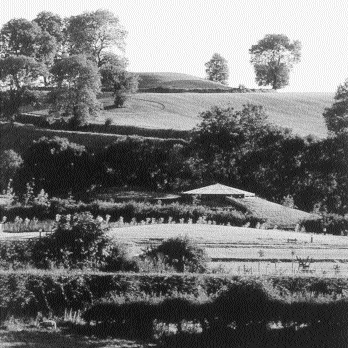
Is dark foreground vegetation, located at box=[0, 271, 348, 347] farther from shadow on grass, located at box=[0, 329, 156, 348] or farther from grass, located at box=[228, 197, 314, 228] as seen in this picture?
grass, located at box=[228, 197, 314, 228]

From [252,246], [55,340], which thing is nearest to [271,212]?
[252,246]

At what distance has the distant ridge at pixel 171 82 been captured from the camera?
103 m

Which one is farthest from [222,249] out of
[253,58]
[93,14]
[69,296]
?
[253,58]

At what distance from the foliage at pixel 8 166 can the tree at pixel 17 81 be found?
44.1 feet

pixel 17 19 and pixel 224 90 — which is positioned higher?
pixel 17 19

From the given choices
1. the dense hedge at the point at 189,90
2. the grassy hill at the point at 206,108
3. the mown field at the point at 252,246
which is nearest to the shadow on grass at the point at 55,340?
the mown field at the point at 252,246

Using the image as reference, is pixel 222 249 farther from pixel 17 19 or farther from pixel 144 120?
pixel 17 19

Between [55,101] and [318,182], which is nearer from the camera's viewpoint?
[318,182]

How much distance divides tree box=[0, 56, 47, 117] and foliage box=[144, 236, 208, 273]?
54704 millimetres

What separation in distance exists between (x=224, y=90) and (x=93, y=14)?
22.6 meters

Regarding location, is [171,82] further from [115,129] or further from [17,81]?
[115,129]

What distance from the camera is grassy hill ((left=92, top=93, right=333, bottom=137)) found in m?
75.4

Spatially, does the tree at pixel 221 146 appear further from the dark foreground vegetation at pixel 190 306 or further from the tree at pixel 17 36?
the dark foreground vegetation at pixel 190 306

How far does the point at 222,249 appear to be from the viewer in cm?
2805
